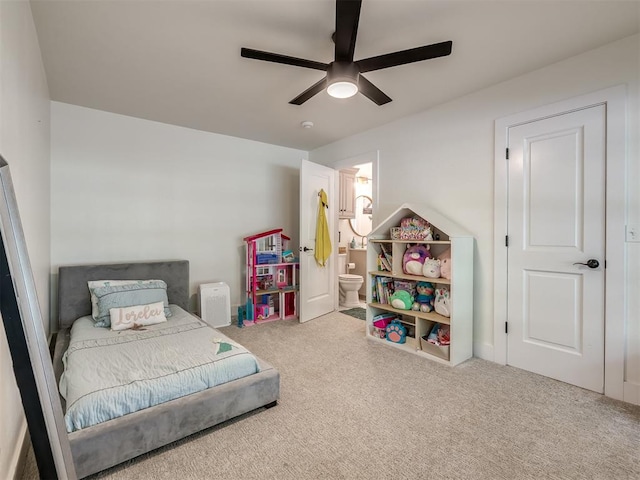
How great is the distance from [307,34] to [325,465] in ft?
8.42

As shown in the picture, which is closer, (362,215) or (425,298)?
(425,298)

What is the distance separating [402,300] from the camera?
305 centimetres

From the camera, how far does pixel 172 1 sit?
5.58 feet

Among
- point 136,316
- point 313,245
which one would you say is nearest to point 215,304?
point 136,316

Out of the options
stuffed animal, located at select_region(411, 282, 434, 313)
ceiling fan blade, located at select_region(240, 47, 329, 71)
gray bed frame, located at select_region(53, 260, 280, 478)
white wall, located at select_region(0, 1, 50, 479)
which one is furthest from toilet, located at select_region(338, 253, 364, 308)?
white wall, located at select_region(0, 1, 50, 479)

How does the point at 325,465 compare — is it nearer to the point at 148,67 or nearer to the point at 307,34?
the point at 307,34

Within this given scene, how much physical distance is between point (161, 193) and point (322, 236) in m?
2.10

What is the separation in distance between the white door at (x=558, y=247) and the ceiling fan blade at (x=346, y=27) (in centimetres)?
173

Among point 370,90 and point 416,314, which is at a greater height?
point 370,90

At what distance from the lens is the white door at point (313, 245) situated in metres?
3.88

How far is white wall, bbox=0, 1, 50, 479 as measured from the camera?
4.19 ft

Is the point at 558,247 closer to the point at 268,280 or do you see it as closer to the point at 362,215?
the point at 268,280

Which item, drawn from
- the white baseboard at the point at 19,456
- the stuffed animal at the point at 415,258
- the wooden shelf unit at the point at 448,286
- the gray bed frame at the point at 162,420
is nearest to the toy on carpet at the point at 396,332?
the wooden shelf unit at the point at 448,286

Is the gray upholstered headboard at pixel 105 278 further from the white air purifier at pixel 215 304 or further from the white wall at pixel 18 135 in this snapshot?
the white wall at pixel 18 135
